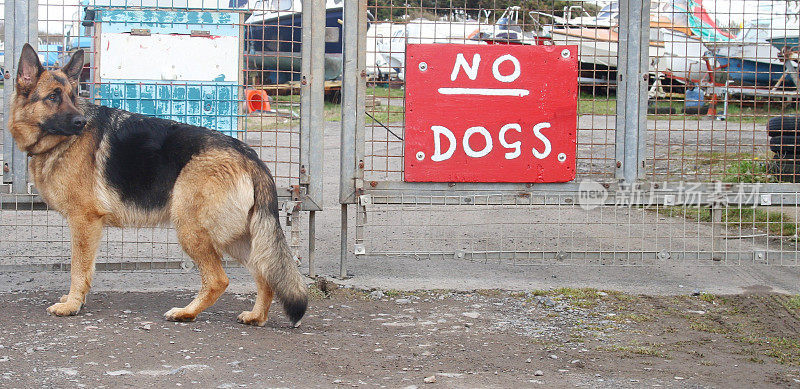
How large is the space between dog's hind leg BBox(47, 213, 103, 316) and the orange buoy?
140 cm

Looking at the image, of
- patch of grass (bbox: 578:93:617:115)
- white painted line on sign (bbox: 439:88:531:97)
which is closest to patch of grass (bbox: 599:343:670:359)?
patch of grass (bbox: 578:93:617:115)

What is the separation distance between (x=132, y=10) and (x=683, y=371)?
4.37 meters

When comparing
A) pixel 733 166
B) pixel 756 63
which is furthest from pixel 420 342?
pixel 733 166

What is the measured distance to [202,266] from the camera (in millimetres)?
5227

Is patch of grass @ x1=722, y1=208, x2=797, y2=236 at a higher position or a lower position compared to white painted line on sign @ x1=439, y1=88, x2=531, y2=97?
lower

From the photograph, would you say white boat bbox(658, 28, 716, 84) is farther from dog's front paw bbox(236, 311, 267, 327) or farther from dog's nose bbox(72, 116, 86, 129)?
dog's nose bbox(72, 116, 86, 129)

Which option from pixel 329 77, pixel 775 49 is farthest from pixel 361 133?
pixel 775 49

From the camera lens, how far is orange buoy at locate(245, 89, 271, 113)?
6193mm

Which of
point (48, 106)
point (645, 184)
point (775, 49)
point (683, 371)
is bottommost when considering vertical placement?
point (683, 371)

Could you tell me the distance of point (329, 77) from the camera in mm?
7234

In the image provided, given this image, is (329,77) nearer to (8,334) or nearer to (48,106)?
(48,106)

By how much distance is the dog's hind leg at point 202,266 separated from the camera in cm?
518

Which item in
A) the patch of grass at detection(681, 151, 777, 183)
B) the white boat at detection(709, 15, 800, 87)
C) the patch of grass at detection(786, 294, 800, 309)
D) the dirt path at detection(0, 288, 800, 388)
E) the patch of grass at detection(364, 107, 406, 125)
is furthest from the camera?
the patch of grass at detection(681, 151, 777, 183)

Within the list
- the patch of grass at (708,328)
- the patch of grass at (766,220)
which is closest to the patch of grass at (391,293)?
the patch of grass at (708,328)
